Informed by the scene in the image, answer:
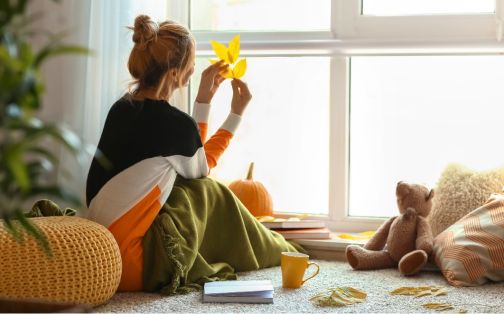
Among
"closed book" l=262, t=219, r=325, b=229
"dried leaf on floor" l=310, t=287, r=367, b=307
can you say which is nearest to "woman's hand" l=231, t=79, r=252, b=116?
"closed book" l=262, t=219, r=325, b=229

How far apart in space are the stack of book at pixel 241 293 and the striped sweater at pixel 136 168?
8.9 inches

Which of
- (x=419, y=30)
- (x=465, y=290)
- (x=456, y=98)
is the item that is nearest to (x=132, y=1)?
(x=419, y=30)

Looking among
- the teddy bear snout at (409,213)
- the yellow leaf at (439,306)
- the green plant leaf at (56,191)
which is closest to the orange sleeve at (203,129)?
the teddy bear snout at (409,213)

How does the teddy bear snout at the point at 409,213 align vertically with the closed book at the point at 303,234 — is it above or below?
above

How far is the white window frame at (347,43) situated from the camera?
2.49 m

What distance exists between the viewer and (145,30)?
83.6 inches

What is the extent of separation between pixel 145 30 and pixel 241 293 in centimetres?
75

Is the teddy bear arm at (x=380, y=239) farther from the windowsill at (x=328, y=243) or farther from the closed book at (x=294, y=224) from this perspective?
the closed book at (x=294, y=224)

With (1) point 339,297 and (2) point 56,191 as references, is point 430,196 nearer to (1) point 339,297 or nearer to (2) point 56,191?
(1) point 339,297

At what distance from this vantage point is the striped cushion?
6.78 feet

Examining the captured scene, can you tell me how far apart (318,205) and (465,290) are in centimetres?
84

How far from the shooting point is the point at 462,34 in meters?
2.56

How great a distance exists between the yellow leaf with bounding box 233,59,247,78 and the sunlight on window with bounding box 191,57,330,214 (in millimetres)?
312

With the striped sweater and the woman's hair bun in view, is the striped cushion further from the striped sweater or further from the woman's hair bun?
the woman's hair bun
